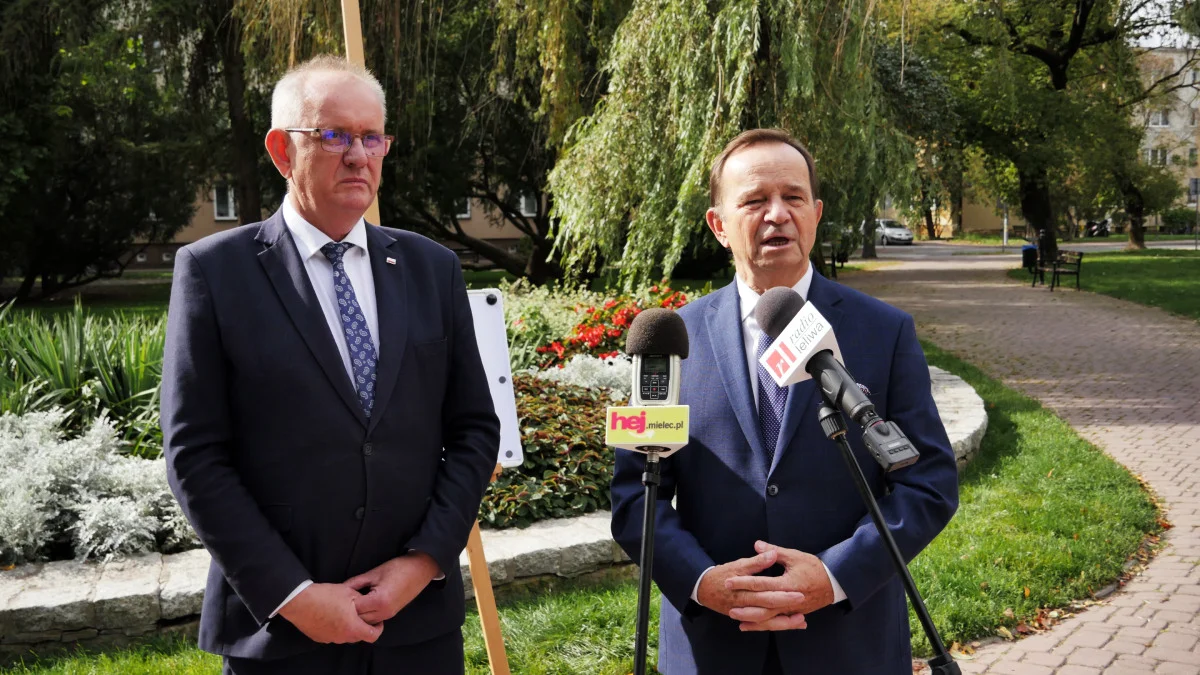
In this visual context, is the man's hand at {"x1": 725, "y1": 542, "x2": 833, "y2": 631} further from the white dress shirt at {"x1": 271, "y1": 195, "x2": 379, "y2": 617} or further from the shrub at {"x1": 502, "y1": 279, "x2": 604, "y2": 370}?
the shrub at {"x1": 502, "y1": 279, "x2": 604, "y2": 370}

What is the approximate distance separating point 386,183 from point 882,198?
13693 millimetres

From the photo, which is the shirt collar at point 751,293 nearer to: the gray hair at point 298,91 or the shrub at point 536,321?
the gray hair at point 298,91

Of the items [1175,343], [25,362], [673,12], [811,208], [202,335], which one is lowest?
[1175,343]

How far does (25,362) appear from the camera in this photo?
7512mm

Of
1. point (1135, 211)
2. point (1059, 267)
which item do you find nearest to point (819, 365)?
point (1059, 267)

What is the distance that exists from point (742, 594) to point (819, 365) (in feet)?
2.17

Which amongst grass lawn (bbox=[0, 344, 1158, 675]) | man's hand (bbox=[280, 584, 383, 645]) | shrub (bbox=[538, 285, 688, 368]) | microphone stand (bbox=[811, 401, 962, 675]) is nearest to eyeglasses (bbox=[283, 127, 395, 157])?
man's hand (bbox=[280, 584, 383, 645])

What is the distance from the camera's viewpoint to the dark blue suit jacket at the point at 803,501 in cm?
252

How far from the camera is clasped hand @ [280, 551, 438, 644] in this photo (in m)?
2.43

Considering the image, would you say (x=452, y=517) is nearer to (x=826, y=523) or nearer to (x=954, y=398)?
(x=826, y=523)

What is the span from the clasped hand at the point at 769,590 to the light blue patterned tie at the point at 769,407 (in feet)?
0.82

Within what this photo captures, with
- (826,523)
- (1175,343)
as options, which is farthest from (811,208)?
(1175,343)

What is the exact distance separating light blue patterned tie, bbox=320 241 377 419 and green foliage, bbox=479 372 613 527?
2907 millimetres

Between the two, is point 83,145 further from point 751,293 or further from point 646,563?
point 646,563
